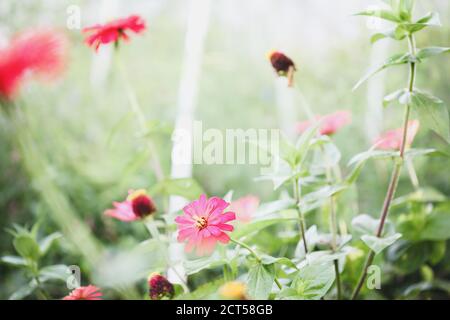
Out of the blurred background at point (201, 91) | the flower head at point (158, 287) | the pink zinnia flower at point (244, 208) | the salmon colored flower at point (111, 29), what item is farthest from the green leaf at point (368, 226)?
the blurred background at point (201, 91)

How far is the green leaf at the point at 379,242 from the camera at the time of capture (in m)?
0.55

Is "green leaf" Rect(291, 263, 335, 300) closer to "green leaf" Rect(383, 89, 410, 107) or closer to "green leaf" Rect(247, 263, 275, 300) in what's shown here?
"green leaf" Rect(247, 263, 275, 300)

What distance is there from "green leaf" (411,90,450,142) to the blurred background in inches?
A: 23.0

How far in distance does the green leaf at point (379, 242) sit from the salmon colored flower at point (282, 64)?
21 centimetres

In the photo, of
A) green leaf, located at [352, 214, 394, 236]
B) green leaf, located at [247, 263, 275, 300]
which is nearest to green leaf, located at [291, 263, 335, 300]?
green leaf, located at [247, 263, 275, 300]

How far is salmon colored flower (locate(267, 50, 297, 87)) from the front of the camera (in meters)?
0.63

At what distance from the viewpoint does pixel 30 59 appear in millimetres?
497

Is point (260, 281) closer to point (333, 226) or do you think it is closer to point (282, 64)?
point (333, 226)

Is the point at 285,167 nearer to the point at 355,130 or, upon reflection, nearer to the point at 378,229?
the point at 378,229

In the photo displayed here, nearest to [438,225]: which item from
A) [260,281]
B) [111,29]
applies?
[260,281]

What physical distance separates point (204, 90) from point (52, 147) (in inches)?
21.1

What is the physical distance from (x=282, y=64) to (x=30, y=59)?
11.7 inches

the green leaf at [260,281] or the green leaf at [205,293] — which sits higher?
the green leaf at [260,281]

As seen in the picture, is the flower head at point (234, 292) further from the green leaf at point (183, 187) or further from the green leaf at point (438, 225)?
the green leaf at point (438, 225)
